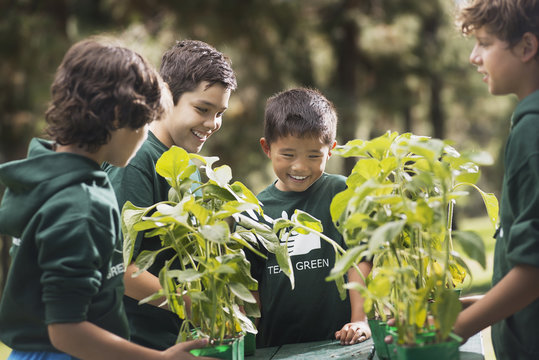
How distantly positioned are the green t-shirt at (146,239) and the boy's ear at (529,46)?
1141mm

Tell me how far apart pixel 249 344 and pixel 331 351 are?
0.86 ft

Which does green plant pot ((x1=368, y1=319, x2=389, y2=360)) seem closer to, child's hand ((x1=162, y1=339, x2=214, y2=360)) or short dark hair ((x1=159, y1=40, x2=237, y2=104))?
child's hand ((x1=162, y1=339, x2=214, y2=360))

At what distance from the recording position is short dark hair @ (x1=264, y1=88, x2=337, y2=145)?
214 centimetres

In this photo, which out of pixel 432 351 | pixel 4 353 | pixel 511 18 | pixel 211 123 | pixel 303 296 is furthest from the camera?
pixel 4 353

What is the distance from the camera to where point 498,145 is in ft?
39.3

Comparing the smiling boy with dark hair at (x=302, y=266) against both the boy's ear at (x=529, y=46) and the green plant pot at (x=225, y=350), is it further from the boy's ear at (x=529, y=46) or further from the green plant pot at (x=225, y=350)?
the boy's ear at (x=529, y=46)

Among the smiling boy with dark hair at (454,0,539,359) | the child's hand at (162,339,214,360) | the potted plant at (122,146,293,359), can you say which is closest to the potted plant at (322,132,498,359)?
the smiling boy with dark hair at (454,0,539,359)

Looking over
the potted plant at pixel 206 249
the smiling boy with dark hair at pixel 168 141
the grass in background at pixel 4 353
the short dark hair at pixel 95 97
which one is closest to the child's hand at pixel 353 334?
the potted plant at pixel 206 249

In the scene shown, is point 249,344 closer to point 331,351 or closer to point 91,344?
point 331,351

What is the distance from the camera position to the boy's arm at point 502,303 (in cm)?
125

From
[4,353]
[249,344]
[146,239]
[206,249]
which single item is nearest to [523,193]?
[206,249]

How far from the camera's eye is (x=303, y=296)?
7.00 ft

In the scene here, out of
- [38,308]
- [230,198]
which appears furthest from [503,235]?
[38,308]

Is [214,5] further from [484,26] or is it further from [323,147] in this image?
[484,26]
